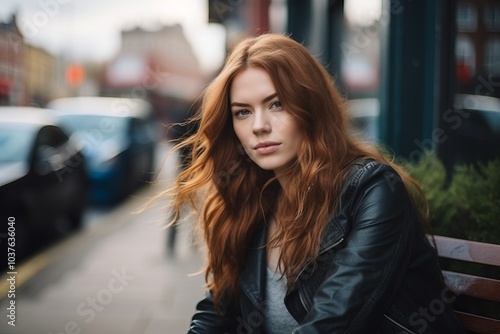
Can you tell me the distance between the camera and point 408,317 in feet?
6.81

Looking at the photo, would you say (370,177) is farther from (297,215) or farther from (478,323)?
(478,323)

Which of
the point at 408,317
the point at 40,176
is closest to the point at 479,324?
the point at 408,317

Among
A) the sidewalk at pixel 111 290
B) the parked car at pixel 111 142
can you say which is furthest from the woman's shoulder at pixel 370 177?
the parked car at pixel 111 142

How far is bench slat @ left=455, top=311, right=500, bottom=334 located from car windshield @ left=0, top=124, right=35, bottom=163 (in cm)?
608

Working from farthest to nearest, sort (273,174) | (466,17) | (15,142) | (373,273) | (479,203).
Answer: (15,142) < (466,17) < (479,203) < (273,174) < (373,273)

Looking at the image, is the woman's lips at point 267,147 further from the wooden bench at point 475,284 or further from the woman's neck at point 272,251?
the wooden bench at point 475,284

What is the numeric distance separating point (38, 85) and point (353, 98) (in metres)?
24.7

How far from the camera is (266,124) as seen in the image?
2344 millimetres

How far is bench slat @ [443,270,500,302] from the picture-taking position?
Result: 7.65 feet

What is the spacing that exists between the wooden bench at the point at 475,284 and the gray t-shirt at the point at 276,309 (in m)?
0.62

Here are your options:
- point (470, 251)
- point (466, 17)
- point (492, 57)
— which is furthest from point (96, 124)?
point (470, 251)

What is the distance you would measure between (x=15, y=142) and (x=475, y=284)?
6497 mm

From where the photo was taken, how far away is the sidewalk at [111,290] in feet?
16.5

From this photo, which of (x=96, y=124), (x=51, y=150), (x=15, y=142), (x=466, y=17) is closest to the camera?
(x=466, y=17)
